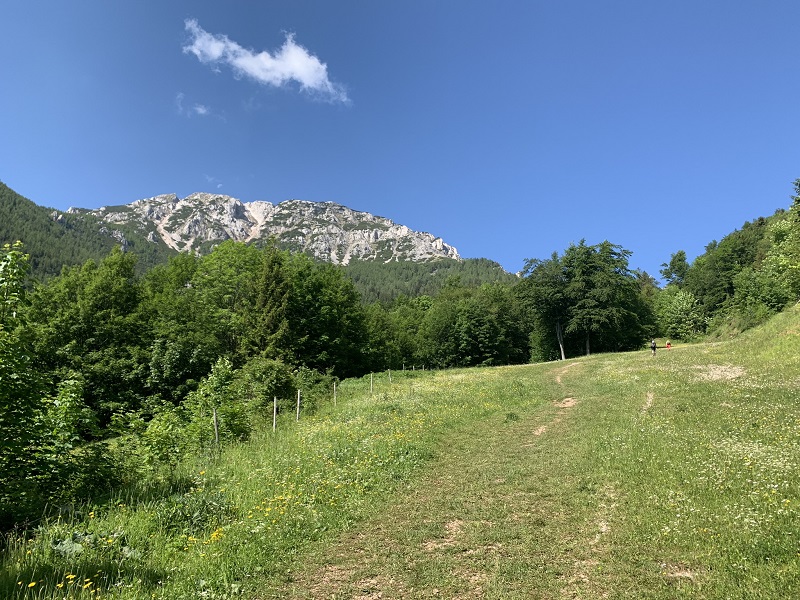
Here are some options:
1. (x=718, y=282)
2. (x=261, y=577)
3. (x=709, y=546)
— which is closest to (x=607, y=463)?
(x=709, y=546)

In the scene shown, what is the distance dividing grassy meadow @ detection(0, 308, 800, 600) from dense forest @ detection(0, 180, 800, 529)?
249 cm

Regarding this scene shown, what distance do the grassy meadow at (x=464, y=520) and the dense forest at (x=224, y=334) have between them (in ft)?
8.18

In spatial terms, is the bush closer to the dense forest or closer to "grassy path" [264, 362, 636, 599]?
the dense forest

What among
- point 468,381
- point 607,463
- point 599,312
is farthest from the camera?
point 599,312

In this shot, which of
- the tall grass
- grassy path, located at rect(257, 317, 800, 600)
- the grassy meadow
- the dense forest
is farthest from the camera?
the dense forest

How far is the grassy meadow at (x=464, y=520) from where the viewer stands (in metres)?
6.45

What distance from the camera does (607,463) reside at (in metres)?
11.4

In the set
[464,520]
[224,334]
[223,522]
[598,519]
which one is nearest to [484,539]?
[464,520]

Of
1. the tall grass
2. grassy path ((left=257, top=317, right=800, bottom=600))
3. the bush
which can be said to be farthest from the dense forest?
grassy path ((left=257, top=317, right=800, bottom=600))

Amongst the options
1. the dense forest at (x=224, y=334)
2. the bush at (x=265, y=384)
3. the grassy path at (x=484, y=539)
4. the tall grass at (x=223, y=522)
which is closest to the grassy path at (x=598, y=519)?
the grassy path at (x=484, y=539)

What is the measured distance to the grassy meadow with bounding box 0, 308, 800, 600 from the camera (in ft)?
21.1

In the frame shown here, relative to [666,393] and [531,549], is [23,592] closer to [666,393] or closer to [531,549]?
[531,549]

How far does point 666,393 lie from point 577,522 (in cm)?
1551

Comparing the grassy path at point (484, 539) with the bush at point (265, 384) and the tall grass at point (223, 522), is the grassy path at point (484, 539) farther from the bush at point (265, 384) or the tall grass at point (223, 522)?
the bush at point (265, 384)
